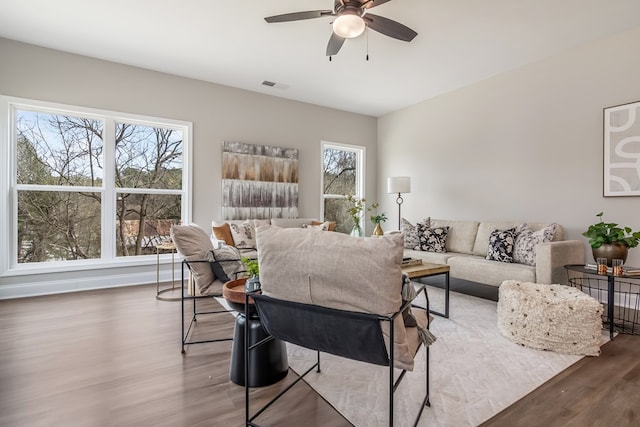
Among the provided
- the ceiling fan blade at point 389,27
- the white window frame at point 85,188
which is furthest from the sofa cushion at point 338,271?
the white window frame at point 85,188

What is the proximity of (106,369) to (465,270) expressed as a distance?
3.50 metres

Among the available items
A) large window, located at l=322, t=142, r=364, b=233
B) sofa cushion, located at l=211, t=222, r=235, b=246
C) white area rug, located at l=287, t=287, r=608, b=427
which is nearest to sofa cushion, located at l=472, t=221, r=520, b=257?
white area rug, located at l=287, t=287, r=608, b=427

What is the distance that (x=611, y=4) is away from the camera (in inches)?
113

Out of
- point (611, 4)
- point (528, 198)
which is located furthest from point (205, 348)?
point (611, 4)

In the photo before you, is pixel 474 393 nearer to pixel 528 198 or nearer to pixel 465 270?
pixel 465 270

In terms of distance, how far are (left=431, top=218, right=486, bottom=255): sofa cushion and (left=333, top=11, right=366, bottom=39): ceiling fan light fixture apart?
3.15m

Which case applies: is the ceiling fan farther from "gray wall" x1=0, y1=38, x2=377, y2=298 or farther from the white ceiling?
"gray wall" x1=0, y1=38, x2=377, y2=298

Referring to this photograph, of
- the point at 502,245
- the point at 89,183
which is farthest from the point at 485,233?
the point at 89,183

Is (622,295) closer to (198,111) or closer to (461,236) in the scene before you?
(461,236)

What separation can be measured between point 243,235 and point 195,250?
182cm

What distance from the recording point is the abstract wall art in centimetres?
488

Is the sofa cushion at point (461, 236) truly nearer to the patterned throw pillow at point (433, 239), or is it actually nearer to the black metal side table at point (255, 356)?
the patterned throw pillow at point (433, 239)

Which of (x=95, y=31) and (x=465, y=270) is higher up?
(x=95, y=31)

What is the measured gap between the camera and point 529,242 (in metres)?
3.55
